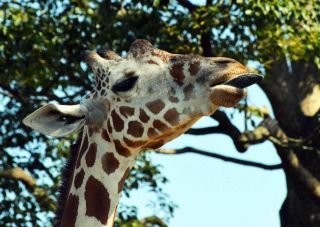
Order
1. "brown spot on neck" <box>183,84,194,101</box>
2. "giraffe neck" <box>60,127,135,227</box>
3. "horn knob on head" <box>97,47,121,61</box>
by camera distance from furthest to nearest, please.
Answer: "horn knob on head" <box>97,47,121,61</box> < "giraffe neck" <box>60,127,135,227</box> < "brown spot on neck" <box>183,84,194,101</box>

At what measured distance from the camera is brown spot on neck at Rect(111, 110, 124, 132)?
24.4ft

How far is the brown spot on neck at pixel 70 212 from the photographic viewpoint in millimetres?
7305

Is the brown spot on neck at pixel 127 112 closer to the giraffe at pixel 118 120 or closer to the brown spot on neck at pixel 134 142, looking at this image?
the giraffe at pixel 118 120

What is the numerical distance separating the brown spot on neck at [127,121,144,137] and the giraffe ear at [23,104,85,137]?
0.34m

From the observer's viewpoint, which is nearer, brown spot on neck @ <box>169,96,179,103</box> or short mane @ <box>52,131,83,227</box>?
brown spot on neck @ <box>169,96,179,103</box>

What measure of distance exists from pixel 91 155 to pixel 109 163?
156 mm

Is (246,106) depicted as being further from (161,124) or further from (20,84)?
(161,124)

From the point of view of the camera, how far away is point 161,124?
290 inches

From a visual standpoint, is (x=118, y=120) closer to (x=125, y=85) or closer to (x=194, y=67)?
(x=125, y=85)

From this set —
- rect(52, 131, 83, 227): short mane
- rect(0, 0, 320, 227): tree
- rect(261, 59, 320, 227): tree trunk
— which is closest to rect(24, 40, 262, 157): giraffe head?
rect(52, 131, 83, 227): short mane

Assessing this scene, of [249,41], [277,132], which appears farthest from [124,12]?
[277,132]

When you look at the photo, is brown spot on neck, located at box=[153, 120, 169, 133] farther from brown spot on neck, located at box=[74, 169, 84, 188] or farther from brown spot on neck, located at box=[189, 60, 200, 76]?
brown spot on neck, located at box=[74, 169, 84, 188]

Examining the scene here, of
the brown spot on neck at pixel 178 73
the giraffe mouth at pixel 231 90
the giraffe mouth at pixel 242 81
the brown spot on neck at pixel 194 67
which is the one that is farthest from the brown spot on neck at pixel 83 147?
the giraffe mouth at pixel 242 81

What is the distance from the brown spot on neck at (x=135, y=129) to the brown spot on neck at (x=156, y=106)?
6.0 inches
